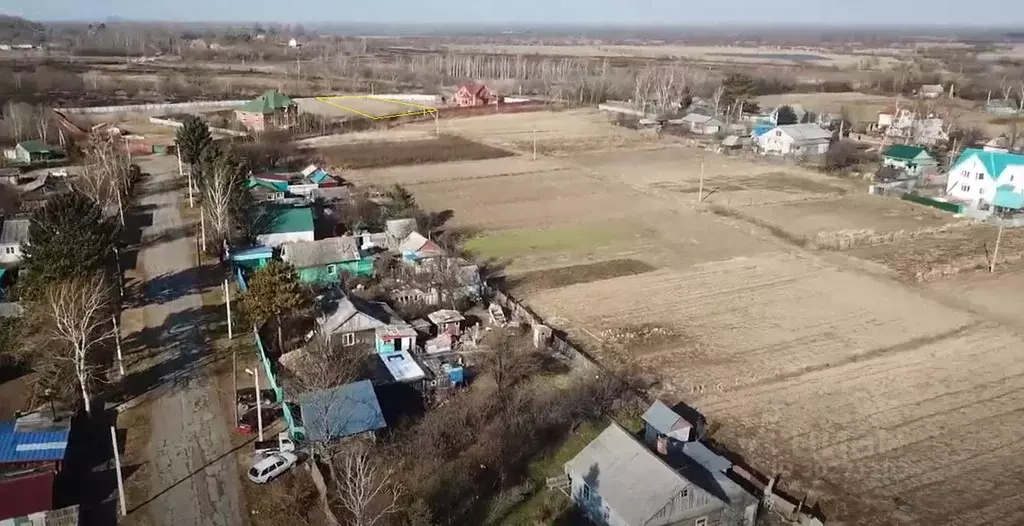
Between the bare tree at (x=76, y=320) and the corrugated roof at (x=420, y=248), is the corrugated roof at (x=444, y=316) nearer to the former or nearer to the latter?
the corrugated roof at (x=420, y=248)

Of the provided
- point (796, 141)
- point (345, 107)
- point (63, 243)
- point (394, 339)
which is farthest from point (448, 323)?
point (345, 107)

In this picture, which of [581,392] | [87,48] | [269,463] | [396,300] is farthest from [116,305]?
[87,48]

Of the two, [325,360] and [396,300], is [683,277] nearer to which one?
[396,300]

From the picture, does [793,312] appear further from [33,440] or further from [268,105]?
[268,105]

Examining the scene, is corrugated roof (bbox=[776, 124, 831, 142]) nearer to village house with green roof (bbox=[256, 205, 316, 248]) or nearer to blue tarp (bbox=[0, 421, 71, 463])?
village house with green roof (bbox=[256, 205, 316, 248])

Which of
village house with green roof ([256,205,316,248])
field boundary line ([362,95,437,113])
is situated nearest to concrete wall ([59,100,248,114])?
field boundary line ([362,95,437,113])
